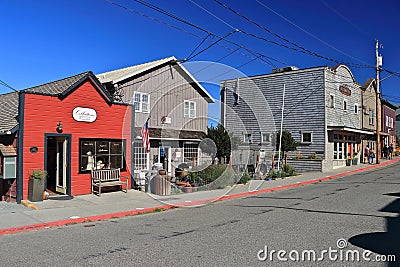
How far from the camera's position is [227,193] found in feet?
48.7

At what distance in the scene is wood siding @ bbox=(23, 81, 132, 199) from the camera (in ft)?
39.1

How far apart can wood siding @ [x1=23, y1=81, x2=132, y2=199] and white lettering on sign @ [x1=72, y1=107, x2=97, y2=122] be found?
13 centimetres

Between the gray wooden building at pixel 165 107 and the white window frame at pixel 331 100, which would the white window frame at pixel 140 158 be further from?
the white window frame at pixel 331 100

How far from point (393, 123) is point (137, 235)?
1805 inches

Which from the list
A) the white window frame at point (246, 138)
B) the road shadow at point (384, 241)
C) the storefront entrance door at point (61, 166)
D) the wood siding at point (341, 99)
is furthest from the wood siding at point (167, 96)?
the road shadow at point (384, 241)

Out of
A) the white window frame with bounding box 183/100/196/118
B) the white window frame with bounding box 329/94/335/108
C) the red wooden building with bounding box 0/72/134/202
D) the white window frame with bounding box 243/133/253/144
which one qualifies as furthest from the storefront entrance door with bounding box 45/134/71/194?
the white window frame with bounding box 329/94/335/108

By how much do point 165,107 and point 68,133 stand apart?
854 cm

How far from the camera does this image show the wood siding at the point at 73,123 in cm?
1191

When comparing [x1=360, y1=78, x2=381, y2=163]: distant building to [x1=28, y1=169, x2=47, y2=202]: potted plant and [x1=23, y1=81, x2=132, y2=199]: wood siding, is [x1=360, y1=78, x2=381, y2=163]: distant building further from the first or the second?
[x1=28, y1=169, x2=47, y2=202]: potted plant

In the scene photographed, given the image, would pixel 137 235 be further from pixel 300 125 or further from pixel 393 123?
pixel 393 123

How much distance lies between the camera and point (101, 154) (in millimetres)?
13891

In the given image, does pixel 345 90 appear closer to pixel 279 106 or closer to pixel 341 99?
pixel 341 99

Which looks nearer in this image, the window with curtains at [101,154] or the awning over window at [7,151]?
the awning over window at [7,151]

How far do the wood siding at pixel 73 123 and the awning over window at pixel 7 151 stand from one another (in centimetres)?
34
